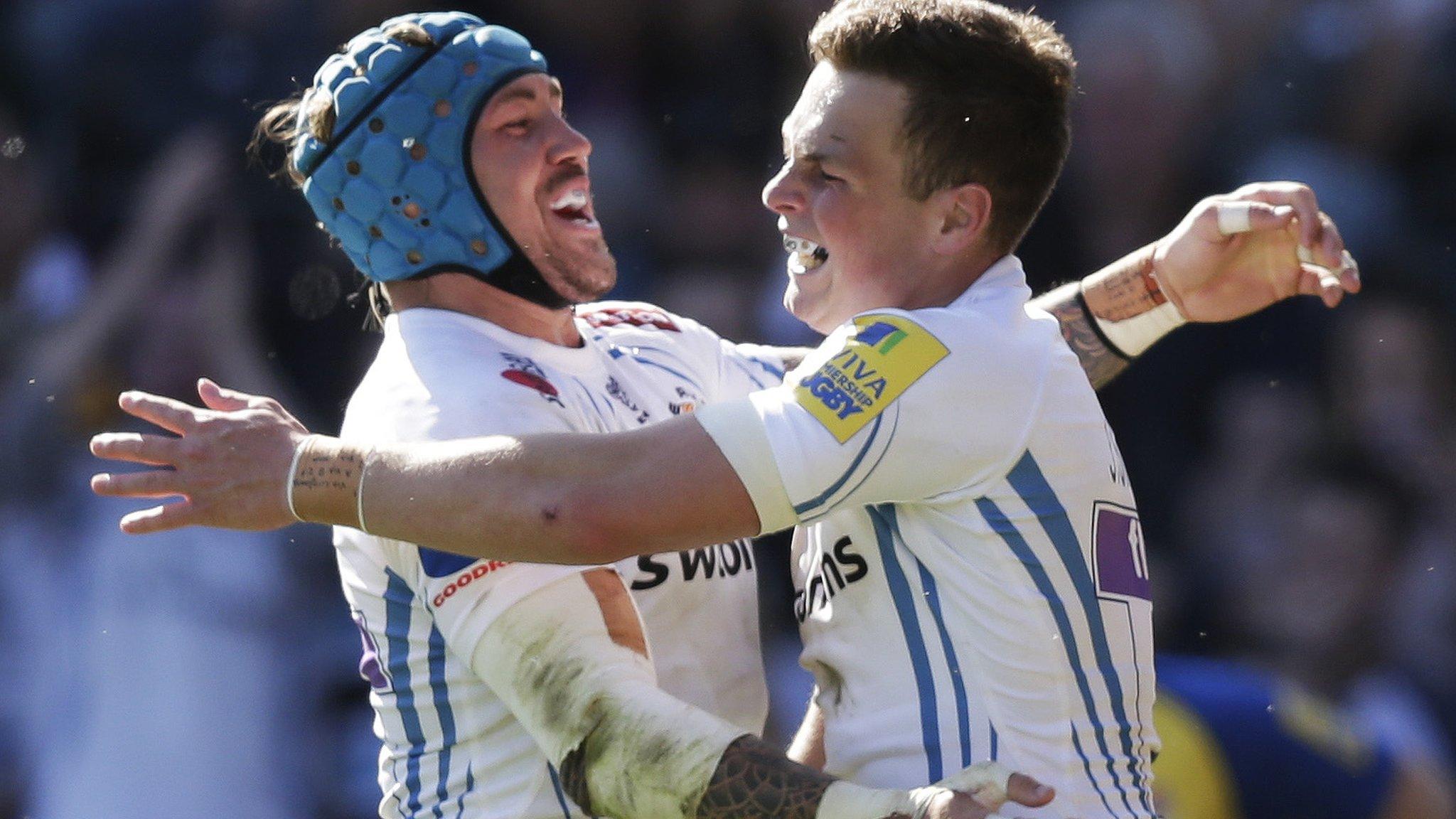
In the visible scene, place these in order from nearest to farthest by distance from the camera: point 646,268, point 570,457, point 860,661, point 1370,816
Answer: point 570,457, point 860,661, point 1370,816, point 646,268

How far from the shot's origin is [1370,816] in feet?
19.9

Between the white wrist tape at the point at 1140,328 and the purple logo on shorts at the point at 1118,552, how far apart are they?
94cm

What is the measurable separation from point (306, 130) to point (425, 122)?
0.94ft

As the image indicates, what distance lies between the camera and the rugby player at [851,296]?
320cm

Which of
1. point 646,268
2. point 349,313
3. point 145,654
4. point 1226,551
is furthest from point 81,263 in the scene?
point 1226,551

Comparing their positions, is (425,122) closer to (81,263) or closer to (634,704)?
(634,704)

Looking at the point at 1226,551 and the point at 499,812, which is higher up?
the point at 499,812

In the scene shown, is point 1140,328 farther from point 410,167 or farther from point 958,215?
point 410,167

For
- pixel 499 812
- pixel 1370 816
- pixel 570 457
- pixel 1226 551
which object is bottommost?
pixel 1370 816

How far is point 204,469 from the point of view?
325 cm

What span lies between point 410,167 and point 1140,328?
1794 millimetres

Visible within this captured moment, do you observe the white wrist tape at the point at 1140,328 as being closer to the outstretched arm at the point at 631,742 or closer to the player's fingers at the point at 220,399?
the outstretched arm at the point at 631,742

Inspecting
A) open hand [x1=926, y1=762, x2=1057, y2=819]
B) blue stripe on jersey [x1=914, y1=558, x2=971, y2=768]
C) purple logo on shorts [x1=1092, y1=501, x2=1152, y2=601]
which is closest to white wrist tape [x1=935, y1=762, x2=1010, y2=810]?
open hand [x1=926, y1=762, x2=1057, y2=819]

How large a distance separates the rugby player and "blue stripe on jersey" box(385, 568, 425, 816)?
0.06 feet
